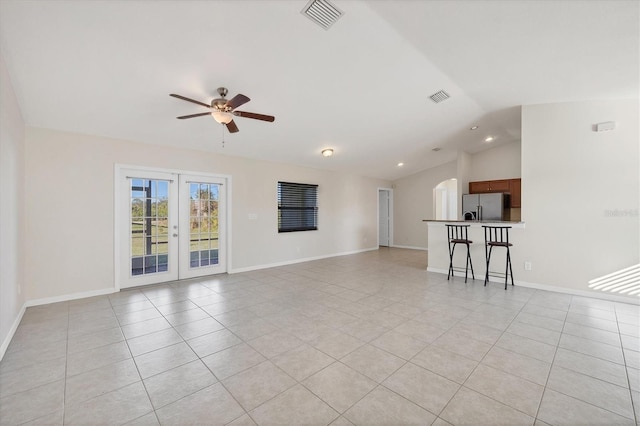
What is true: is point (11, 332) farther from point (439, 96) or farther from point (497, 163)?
point (497, 163)

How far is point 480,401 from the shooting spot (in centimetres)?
181

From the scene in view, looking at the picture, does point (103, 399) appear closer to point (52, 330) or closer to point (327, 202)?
point (52, 330)

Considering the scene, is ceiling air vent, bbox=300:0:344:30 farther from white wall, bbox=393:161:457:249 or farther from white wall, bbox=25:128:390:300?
white wall, bbox=393:161:457:249

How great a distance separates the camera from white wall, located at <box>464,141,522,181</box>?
7.04 meters

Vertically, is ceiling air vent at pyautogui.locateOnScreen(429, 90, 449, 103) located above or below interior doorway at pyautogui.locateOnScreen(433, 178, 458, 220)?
above

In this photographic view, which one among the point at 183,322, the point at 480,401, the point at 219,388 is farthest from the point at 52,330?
the point at 480,401

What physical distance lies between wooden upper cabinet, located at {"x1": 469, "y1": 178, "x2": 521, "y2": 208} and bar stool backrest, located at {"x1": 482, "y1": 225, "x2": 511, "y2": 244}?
2.68m

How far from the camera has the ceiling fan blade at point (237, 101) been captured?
2.83m

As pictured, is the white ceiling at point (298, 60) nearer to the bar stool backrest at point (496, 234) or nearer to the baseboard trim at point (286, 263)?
the bar stool backrest at point (496, 234)

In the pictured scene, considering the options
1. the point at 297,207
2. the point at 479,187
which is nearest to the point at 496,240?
the point at 479,187

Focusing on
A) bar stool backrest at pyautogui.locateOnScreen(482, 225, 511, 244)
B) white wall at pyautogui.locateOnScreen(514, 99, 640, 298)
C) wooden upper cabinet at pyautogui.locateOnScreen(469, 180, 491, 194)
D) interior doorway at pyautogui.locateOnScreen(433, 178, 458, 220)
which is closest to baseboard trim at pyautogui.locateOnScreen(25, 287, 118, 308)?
bar stool backrest at pyautogui.locateOnScreen(482, 225, 511, 244)

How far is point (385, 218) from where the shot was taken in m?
9.92

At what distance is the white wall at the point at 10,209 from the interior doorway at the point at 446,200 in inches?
369

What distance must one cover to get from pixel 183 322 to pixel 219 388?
4.78 ft
